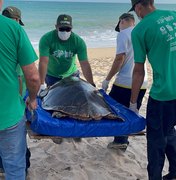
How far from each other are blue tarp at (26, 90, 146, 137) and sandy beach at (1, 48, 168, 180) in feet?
2.68

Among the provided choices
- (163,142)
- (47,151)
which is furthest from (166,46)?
(47,151)

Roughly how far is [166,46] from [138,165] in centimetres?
175

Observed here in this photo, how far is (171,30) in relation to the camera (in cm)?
334

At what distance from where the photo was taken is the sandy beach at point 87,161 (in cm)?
411

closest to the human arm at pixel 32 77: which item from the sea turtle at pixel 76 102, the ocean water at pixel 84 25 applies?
the sea turtle at pixel 76 102

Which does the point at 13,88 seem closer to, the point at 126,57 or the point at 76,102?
the point at 76,102

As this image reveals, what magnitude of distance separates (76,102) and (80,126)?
1.23ft

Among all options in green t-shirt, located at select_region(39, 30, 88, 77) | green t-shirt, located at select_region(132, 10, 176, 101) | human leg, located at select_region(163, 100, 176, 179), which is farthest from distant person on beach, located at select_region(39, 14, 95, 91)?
human leg, located at select_region(163, 100, 176, 179)

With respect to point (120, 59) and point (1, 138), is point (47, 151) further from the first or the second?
point (1, 138)

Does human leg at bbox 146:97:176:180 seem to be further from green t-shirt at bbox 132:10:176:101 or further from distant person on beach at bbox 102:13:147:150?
distant person on beach at bbox 102:13:147:150

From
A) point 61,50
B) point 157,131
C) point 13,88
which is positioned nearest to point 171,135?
point 157,131

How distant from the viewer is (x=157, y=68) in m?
3.41

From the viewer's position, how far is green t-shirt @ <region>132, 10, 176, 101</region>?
3320 millimetres

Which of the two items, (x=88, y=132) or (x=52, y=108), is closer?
(x=88, y=132)
